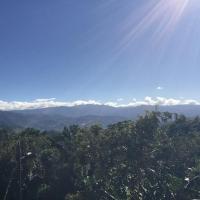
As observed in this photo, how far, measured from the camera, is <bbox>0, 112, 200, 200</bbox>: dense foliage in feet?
120

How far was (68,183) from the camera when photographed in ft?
165

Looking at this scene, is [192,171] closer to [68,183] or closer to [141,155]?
[141,155]

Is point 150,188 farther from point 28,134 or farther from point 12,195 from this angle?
point 28,134

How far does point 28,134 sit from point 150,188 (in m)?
36.7

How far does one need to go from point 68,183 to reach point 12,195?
21.8 feet

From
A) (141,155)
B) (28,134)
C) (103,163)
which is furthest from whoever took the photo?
(28,134)

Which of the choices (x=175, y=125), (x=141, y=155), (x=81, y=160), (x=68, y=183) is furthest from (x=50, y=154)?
(x=175, y=125)

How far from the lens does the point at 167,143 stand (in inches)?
1750

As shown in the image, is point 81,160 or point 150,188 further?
point 81,160

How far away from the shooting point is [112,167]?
40.6 meters

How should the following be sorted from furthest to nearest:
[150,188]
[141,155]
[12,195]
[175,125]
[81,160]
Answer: [175,125]
[12,195]
[81,160]
[141,155]
[150,188]

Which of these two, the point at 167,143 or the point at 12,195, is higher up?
the point at 167,143

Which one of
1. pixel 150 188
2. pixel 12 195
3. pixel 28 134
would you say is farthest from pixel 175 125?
pixel 150 188

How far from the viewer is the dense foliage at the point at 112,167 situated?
36500 mm
